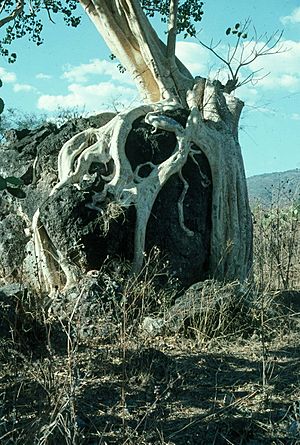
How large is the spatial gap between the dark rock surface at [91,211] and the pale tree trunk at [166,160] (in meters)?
0.11

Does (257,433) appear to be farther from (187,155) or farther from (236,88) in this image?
(236,88)

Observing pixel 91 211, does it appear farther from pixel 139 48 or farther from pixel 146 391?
pixel 139 48

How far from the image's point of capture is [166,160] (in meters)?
8.57

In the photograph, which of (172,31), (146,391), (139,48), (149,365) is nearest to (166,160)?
(139,48)

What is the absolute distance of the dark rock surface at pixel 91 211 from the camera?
304 inches

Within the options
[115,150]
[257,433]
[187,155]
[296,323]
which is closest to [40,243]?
[115,150]

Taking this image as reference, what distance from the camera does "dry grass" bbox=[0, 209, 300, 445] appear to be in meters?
4.42

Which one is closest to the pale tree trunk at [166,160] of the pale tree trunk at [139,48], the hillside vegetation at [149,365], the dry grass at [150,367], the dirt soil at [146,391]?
the pale tree trunk at [139,48]

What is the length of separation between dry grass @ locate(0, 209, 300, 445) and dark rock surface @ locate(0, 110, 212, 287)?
356 millimetres

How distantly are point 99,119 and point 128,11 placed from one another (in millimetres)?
1704

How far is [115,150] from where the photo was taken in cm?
837

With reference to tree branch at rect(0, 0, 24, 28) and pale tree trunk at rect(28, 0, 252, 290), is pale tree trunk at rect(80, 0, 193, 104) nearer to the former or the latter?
pale tree trunk at rect(28, 0, 252, 290)

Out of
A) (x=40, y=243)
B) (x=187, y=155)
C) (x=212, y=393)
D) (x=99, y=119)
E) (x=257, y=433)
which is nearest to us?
(x=257, y=433)

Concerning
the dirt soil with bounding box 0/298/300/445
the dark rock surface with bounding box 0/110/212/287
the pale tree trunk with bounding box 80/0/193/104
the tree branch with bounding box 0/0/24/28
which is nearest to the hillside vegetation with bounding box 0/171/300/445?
the dirt soil with bounding box 0/298/300/445
